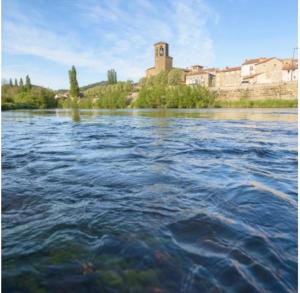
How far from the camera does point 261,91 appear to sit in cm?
6297

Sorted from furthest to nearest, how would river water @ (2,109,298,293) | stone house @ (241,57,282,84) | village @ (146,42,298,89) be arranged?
stone house @ (241,57,282,84), village @ (146,42,298,89), river water @ (2,109,298,293)

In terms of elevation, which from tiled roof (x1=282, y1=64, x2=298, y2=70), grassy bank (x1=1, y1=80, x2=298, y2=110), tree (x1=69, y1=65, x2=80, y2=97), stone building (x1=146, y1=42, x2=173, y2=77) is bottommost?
grassy bank (x1=1, y1=80, x2=298, y2=110)

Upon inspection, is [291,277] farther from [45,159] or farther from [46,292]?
[45,159]

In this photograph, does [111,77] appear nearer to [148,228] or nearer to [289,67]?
[289,67]

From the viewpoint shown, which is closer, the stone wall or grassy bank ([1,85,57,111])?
the stone wall

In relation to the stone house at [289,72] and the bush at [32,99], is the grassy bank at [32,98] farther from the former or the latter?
the stone house at [289,72]

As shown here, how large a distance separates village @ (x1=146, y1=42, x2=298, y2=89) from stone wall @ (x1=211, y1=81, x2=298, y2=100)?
1188mm

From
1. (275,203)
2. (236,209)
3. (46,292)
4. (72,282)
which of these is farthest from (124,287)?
(275,203)

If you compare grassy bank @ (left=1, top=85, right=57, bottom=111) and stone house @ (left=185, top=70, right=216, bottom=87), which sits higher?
stone house @ (left=185, top=70, right=216, bottom=87)

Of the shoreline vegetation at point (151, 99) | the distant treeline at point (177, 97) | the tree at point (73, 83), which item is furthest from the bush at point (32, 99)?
the distant treeline at point (177, 97)

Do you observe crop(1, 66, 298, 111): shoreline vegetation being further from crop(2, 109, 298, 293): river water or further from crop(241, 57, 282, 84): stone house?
crop(2, 109, 298, 293): river water

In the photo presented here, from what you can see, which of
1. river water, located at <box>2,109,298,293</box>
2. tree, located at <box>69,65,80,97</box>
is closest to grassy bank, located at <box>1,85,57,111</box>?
tree, located at <box>69,65,80,97</box>

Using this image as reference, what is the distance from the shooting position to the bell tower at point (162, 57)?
395ft

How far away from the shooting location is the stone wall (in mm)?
57656
